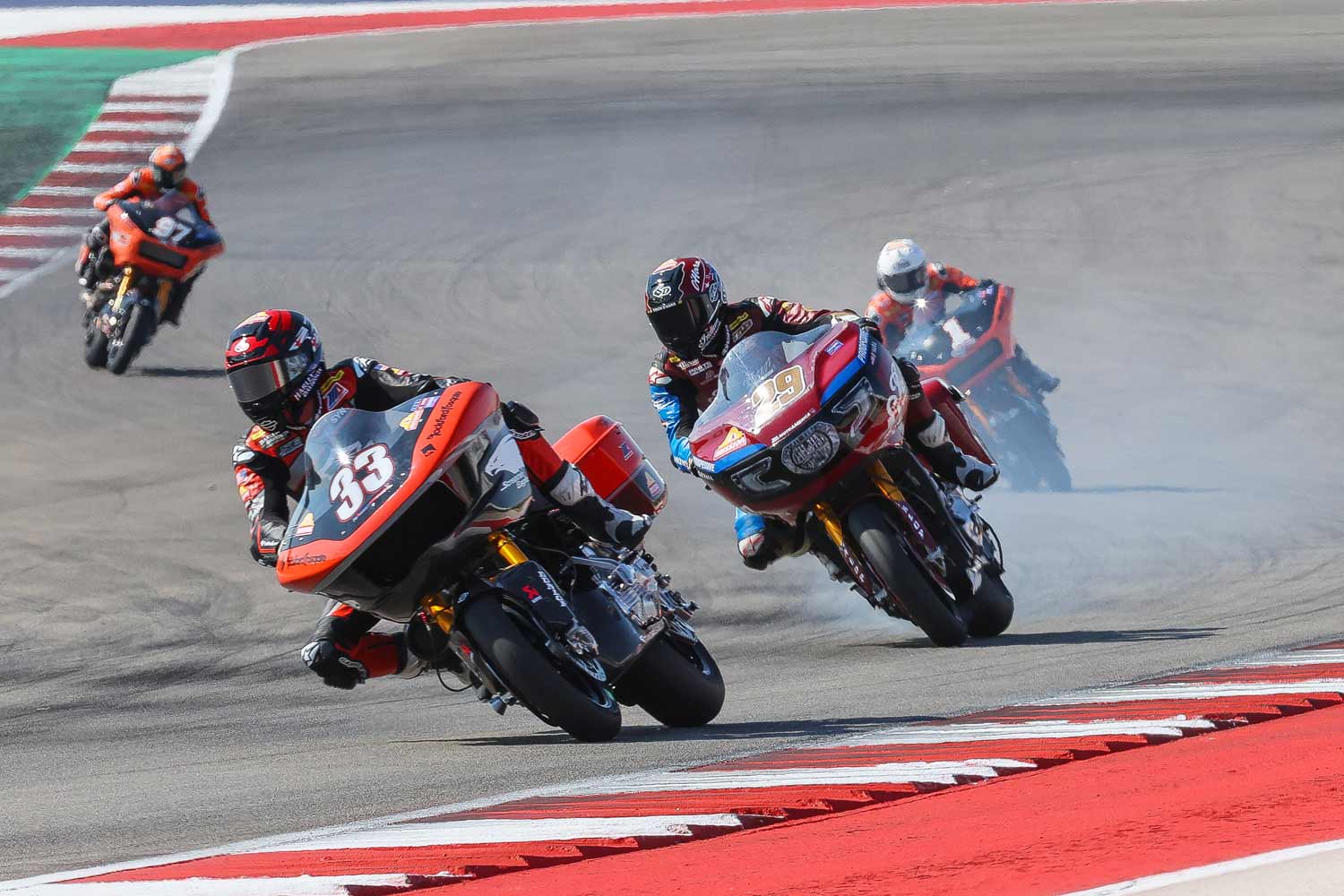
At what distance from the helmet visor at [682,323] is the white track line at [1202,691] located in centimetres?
Answer: 288

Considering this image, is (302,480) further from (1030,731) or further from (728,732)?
(1030,731)

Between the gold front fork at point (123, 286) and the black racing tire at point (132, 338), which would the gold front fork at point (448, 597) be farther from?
the gold front fork at point (123, 286)

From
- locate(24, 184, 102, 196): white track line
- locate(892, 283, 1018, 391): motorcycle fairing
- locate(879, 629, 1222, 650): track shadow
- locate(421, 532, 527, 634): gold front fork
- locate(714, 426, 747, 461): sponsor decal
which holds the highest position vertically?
locate(421, 532, 527, 634): gold front fork

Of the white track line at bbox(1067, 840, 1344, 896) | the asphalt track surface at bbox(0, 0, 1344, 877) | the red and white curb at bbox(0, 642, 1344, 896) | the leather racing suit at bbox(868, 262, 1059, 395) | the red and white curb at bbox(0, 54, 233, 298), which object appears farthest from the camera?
the red and white curb at bbox(0, 54, 233, 298)

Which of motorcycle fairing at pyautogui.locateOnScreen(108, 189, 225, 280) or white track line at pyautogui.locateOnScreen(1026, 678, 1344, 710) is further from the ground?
white track line at pyautogui.locateOnScreen(1026, 678, 1344, 710)

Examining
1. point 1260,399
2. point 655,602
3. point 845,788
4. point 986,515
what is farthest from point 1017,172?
point 845,788

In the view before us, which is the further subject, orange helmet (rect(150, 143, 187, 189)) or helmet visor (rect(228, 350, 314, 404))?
orange helmet (rect(150, 143, 187, 189))

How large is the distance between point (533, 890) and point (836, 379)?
4313 mm

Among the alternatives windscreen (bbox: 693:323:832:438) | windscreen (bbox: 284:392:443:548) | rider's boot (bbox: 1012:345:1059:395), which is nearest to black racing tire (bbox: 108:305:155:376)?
rider's boot (bbox: 1012:345:1059:395)

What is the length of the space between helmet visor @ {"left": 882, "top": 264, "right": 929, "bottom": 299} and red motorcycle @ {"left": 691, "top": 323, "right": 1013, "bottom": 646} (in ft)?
14.2

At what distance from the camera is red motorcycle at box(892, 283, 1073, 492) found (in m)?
13.2

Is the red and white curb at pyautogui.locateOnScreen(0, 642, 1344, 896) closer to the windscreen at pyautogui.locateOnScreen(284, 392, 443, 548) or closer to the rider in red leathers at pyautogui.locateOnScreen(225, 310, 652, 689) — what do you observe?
the windscreen at pyautogui.locateOnScreen(284, 392, 443, 548)

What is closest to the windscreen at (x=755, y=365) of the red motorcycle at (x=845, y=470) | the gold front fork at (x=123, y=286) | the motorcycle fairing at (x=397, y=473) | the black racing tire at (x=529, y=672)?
the red motorcycle at (x=845, y=470)

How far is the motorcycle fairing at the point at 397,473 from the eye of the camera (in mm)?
6277
